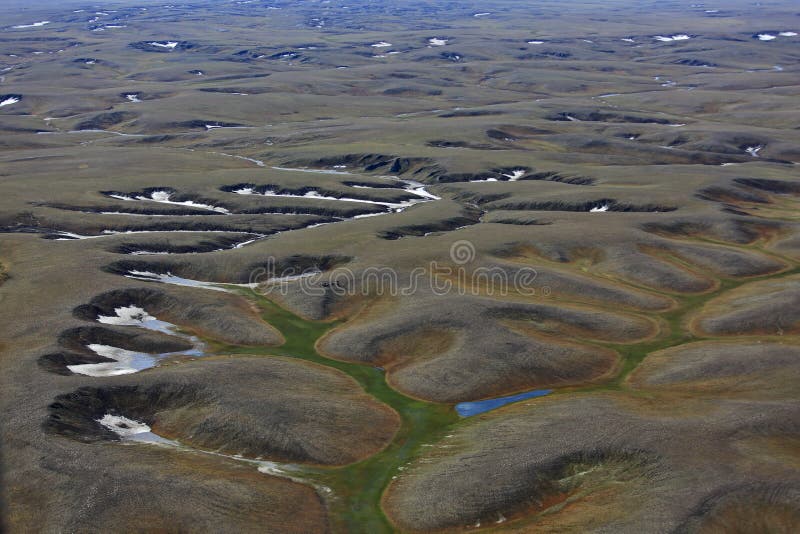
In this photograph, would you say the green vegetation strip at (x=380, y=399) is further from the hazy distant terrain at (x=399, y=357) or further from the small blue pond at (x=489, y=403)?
the small blue pond at (x=489, y=403)

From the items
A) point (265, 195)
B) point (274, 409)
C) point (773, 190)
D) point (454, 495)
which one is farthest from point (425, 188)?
point (454, 495)

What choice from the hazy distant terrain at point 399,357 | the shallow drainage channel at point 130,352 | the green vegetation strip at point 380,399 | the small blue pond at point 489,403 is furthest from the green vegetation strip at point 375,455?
the shallow drainage channel at point 130,352

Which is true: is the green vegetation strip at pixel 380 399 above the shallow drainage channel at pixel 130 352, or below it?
below

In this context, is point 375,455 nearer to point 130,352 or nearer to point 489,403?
point 489,403

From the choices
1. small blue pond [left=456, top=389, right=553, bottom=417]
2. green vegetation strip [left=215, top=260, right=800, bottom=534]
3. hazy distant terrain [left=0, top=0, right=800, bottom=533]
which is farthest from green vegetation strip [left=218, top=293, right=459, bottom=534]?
small blue pond [left=456, top=389, right=553, bottom=417]

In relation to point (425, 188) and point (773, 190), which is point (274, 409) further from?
point (773, 190)

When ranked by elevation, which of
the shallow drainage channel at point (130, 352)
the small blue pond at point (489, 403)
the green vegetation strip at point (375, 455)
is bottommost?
the small blue pond at point (489, 403)
